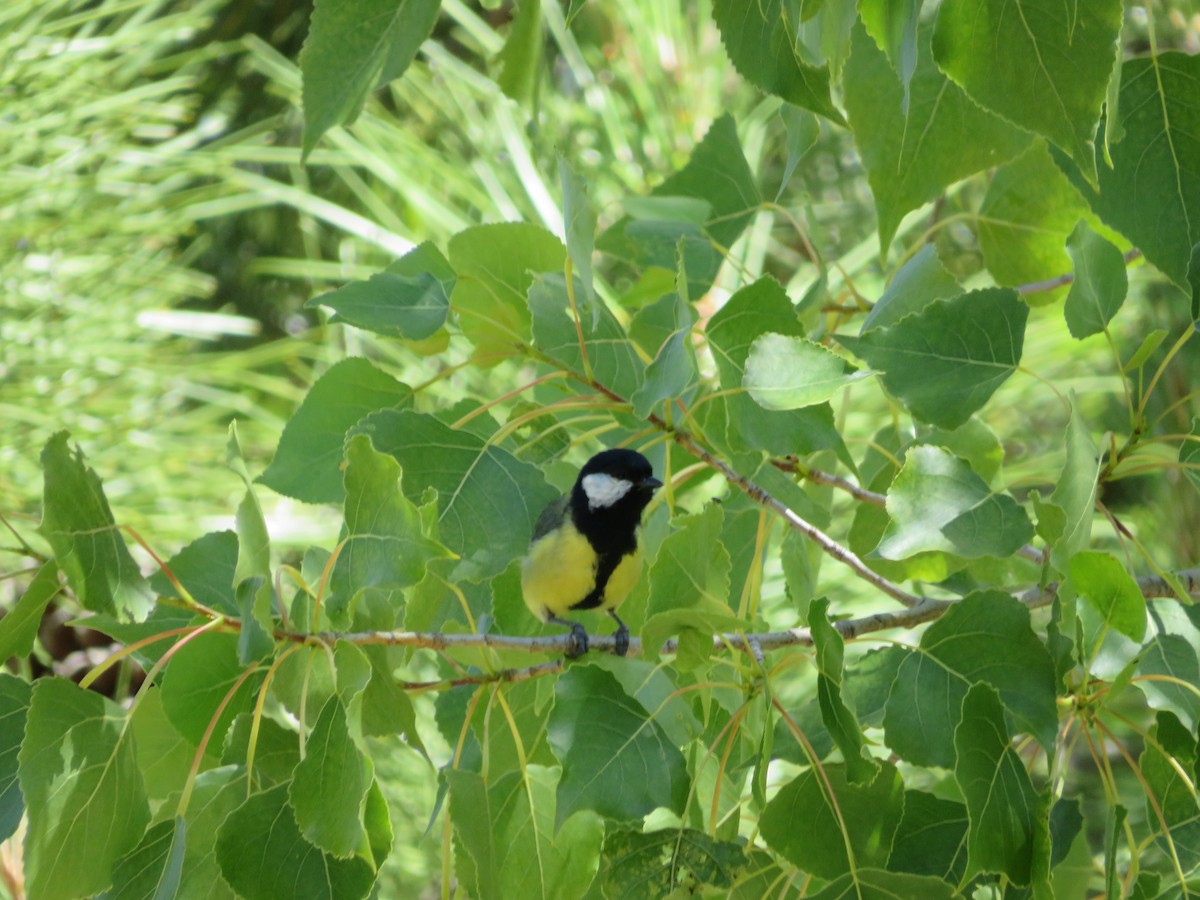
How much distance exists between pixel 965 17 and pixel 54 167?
203 cm

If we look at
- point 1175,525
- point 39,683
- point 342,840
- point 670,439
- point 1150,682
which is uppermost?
point 39,683

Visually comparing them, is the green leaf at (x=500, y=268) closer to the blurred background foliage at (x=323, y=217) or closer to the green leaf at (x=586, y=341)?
the green leaf at (x=586, y=341)

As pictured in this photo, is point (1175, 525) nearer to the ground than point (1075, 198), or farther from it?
nearer to the ground

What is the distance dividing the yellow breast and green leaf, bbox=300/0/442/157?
3.19ft

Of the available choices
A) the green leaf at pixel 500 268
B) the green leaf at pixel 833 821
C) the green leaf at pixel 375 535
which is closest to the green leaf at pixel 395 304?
the green leaf at pixel 500 268

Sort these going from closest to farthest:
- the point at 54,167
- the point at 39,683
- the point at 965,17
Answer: the point at 965,17 < the point at 39,683 < the point at 54,167

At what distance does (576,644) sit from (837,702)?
453 mm

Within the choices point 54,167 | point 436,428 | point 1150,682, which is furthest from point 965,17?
point 54,167

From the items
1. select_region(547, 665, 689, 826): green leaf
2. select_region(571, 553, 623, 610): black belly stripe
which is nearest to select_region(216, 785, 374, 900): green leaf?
select_region(547, 665, 689, 826): green leaf

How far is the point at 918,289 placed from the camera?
1229 mm

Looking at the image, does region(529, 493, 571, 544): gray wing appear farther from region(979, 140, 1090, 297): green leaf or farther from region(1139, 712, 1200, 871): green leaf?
region(1139, 712, 1200, 871): green leaf

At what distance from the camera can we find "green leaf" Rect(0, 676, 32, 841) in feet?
3.36

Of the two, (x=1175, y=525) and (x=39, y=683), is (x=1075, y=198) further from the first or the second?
(x=1175, y=525)

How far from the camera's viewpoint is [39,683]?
0.95 m
